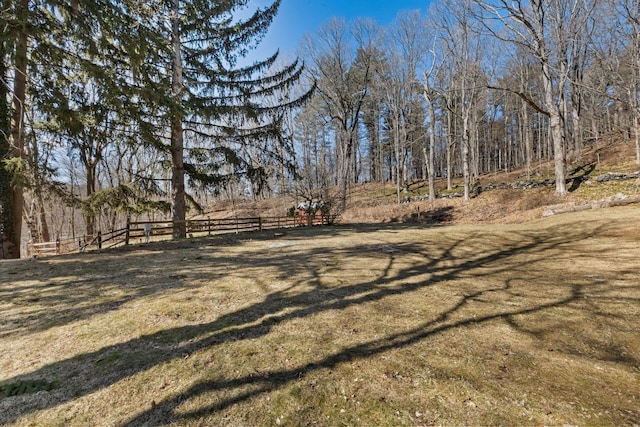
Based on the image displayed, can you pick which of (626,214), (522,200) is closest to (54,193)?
(626,214)

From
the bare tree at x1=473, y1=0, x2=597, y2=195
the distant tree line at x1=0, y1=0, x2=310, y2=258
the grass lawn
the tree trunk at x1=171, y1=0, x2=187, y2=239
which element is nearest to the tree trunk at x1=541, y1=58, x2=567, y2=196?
the bare tree at x1=473, y1=0, x2=597, y2=195

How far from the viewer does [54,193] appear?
28.8ft

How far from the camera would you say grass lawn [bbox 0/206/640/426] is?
93.6 inches

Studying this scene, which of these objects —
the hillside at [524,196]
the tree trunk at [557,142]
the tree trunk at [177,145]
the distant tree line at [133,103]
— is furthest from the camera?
the tree trunk at [557,142]

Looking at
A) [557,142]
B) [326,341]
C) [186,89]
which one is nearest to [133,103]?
[186,89]

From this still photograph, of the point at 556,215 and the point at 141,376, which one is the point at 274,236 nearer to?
the point at 141,376

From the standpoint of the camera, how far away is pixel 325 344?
336cm

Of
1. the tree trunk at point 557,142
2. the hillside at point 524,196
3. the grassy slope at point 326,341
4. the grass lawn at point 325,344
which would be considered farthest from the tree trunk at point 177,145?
the tree trunk at point 557,142

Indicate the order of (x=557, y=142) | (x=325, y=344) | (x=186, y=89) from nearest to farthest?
(x=325, y=344) < (x=186, y=89) < (x=557, y=142)

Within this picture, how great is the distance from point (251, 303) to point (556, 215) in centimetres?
1414

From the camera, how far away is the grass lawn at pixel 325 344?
93.6 inches

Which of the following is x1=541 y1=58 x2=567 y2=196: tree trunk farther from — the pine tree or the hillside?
the pine tree

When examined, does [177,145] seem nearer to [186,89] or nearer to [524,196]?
[186,89]

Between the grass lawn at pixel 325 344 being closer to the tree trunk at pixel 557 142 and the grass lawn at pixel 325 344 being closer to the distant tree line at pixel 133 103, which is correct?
the distant tree line at pixel 133 103
